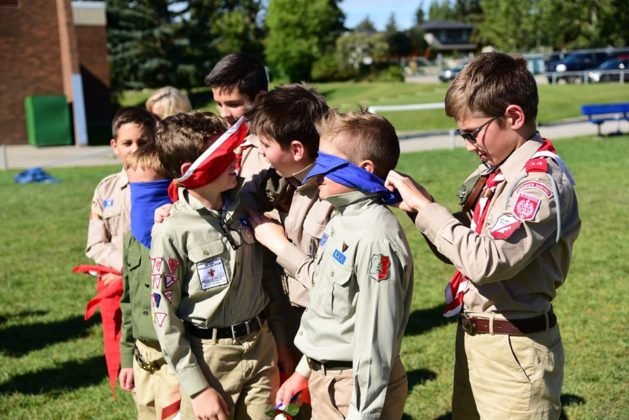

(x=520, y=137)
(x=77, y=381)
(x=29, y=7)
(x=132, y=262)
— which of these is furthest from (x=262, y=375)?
(x=29, y=7)

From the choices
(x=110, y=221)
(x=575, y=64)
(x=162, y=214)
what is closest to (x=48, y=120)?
(x=575, y=64)

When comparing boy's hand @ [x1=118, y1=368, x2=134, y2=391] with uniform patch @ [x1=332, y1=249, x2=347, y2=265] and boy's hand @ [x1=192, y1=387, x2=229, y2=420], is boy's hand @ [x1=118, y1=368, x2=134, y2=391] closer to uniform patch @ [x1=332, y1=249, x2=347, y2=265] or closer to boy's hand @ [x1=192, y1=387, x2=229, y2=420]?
boy's hand @ [x1=192, y1=387, x2=229, y2=420]

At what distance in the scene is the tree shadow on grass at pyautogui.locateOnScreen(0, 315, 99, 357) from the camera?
22.2ft

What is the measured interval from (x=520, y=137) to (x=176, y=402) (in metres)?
1.92

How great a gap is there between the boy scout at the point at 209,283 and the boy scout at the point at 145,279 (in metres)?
0.33

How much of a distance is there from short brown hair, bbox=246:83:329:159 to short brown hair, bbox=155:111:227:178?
210 millimetres

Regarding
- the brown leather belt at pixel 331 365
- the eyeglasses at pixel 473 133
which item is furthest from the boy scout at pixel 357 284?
the eyeglasses at pixel 473 133

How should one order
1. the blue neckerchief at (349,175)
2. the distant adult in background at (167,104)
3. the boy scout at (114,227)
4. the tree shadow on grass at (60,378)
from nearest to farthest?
the blue neckerchief at (349,175), the boy scout at (114,227), the distant adult in background at (167,104), the tree shadow on grass at (60,378)

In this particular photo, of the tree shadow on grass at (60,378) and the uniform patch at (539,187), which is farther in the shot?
the tree shadow on grass at (60,378)

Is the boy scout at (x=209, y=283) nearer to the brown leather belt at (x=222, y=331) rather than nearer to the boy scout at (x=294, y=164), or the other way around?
the brown leather belt at (x=222, y=331)

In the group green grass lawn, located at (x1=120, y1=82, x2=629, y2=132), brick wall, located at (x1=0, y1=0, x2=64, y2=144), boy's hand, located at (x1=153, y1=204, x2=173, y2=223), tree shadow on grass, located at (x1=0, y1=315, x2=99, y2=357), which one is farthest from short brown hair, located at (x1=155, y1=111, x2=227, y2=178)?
brick wall, located at (x1=0, y1=0, x2=64, y2=144)

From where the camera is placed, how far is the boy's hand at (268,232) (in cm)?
308

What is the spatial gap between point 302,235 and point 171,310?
635mm

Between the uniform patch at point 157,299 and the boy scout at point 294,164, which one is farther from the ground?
the boy scout at point 294,164
